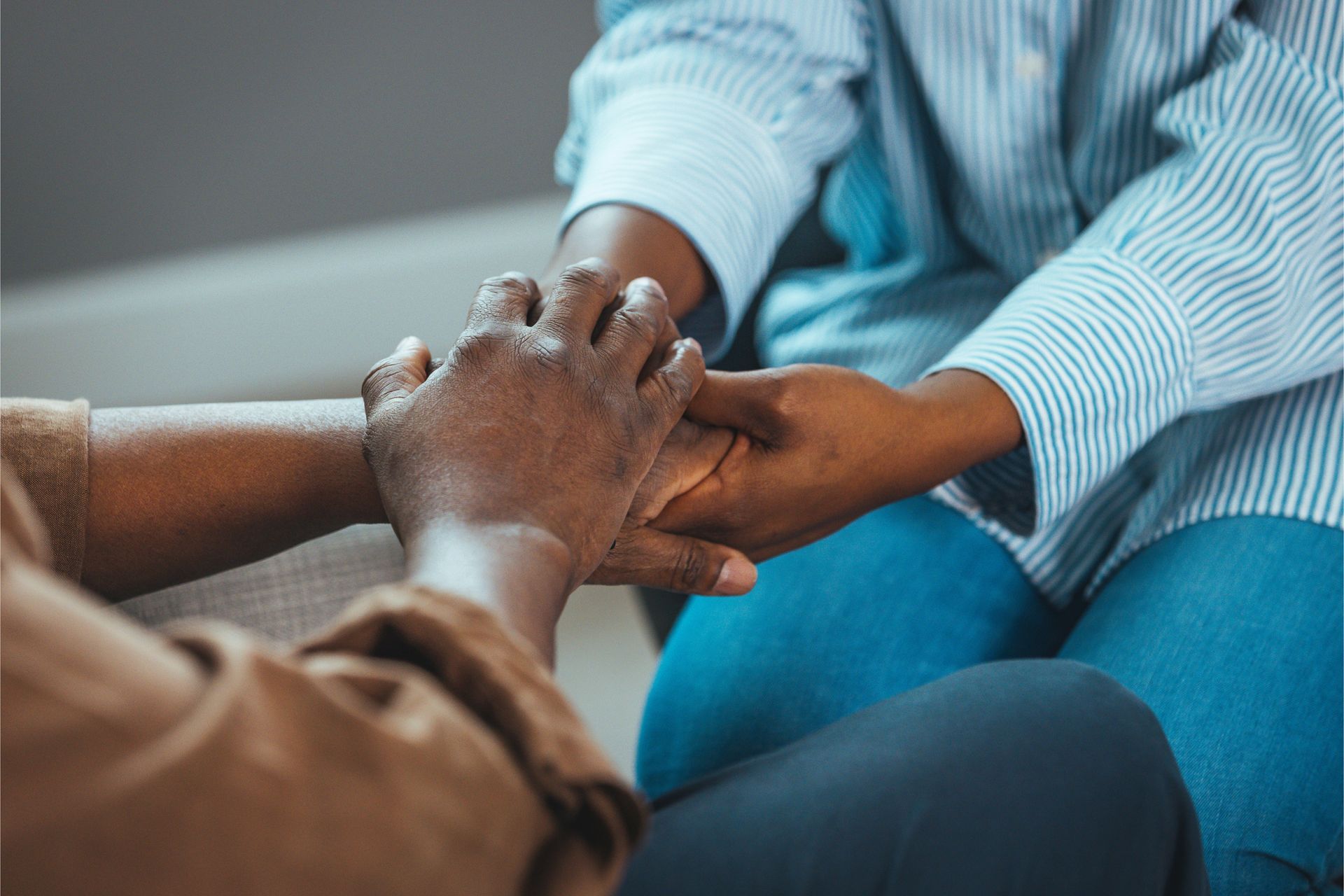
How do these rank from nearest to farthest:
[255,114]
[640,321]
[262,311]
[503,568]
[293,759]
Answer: [293,759] < [503,568] < [640,321] < [255,114] < [262,311]

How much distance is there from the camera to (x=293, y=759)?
0.25 meters

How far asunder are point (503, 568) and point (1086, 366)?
42 cm

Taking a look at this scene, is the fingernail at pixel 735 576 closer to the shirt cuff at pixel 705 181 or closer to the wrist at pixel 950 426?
the wrist at pixel 950 426

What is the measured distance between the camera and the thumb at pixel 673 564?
0.61 m

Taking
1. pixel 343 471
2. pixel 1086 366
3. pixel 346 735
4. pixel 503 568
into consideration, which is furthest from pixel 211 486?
pixel 1086 366

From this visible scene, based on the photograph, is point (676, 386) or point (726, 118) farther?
point (726, 118)

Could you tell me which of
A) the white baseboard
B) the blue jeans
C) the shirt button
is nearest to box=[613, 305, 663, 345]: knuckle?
the blue jeans

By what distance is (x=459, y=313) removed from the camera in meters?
2.11

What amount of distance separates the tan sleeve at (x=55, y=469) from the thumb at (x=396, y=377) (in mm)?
155

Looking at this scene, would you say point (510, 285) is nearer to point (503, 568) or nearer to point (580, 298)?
point (580, 298)

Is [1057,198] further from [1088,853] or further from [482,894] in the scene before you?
[482,894]

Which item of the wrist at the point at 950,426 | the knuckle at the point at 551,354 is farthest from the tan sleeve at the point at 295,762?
the wrist at the point at 950,426

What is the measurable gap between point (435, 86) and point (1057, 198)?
1433 millimetres

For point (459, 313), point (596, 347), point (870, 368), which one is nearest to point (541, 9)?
point (459, 313)
